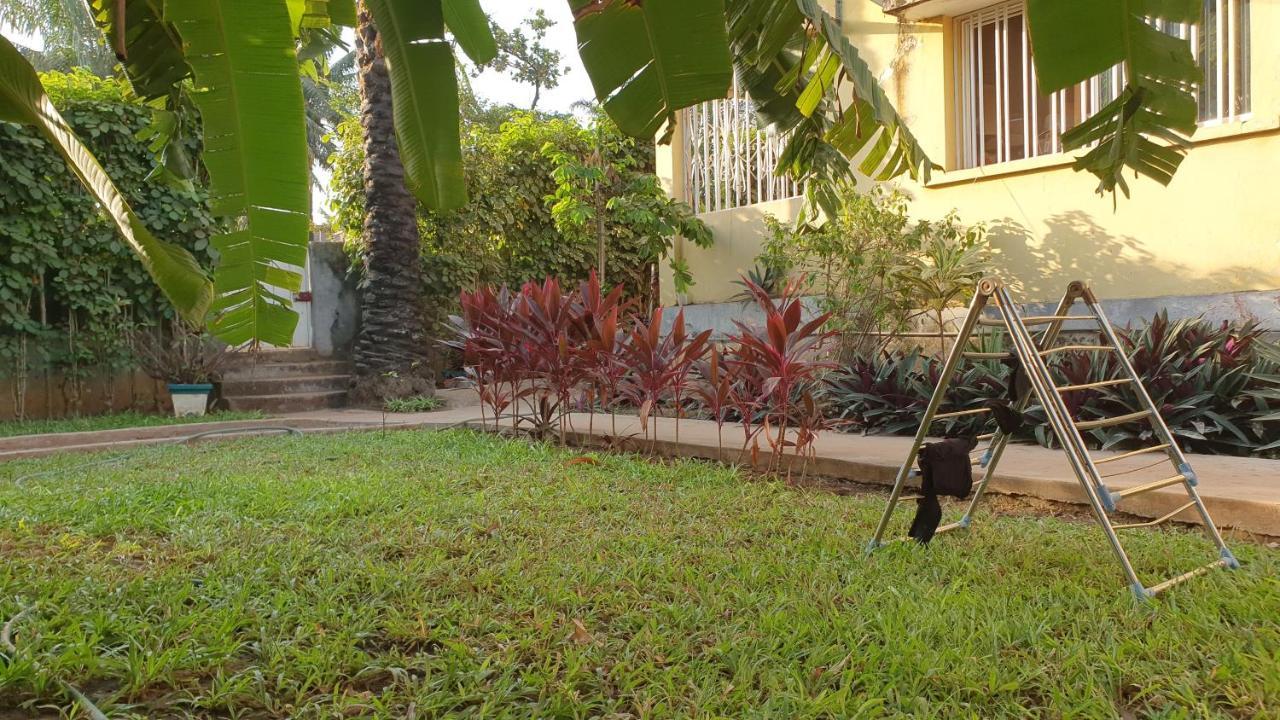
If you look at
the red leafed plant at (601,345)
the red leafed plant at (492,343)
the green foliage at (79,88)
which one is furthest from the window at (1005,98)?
the green foliage at (79,88)

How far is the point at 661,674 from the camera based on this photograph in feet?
7.55

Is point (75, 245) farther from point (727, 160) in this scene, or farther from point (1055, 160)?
point (1055, 160)

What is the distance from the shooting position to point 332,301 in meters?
11.5

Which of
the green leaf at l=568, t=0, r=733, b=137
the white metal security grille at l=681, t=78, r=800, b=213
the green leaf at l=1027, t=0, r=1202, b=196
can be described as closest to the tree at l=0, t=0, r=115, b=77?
the white metal security grille at l=681, t=78, r=800, b=213

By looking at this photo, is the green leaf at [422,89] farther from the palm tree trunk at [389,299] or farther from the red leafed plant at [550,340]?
the palm tree trunk at [389,299]

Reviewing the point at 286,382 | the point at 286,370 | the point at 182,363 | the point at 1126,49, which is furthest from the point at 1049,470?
the point at 286,370

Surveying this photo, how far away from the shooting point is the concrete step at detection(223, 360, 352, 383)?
10125mm

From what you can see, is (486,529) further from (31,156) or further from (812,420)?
(31,156)

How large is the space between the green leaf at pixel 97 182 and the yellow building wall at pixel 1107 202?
4883 millimetres

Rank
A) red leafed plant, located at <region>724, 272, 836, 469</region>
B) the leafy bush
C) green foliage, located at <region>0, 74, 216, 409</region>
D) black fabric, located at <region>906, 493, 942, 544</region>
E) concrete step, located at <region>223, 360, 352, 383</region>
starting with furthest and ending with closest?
concrete step, located at <region>223, 360, 352, 383</region> → green foliage, located at <region>0, 74, 216, 409</region> → the leafy bush → red leafed plant, located at <region>724, 272, 836, 469</region> → black fabric, located at <region>906, 493, 942, 544</region>

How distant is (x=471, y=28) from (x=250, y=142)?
1.35ft

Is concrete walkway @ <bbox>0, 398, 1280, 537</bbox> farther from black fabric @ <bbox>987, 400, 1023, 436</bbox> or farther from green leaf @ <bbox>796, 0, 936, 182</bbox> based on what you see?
green leaf @ <bbox>796, 0, 936, 182</bbox>

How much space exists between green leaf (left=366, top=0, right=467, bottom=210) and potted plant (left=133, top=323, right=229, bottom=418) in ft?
29.6

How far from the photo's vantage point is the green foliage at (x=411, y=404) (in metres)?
9.69
